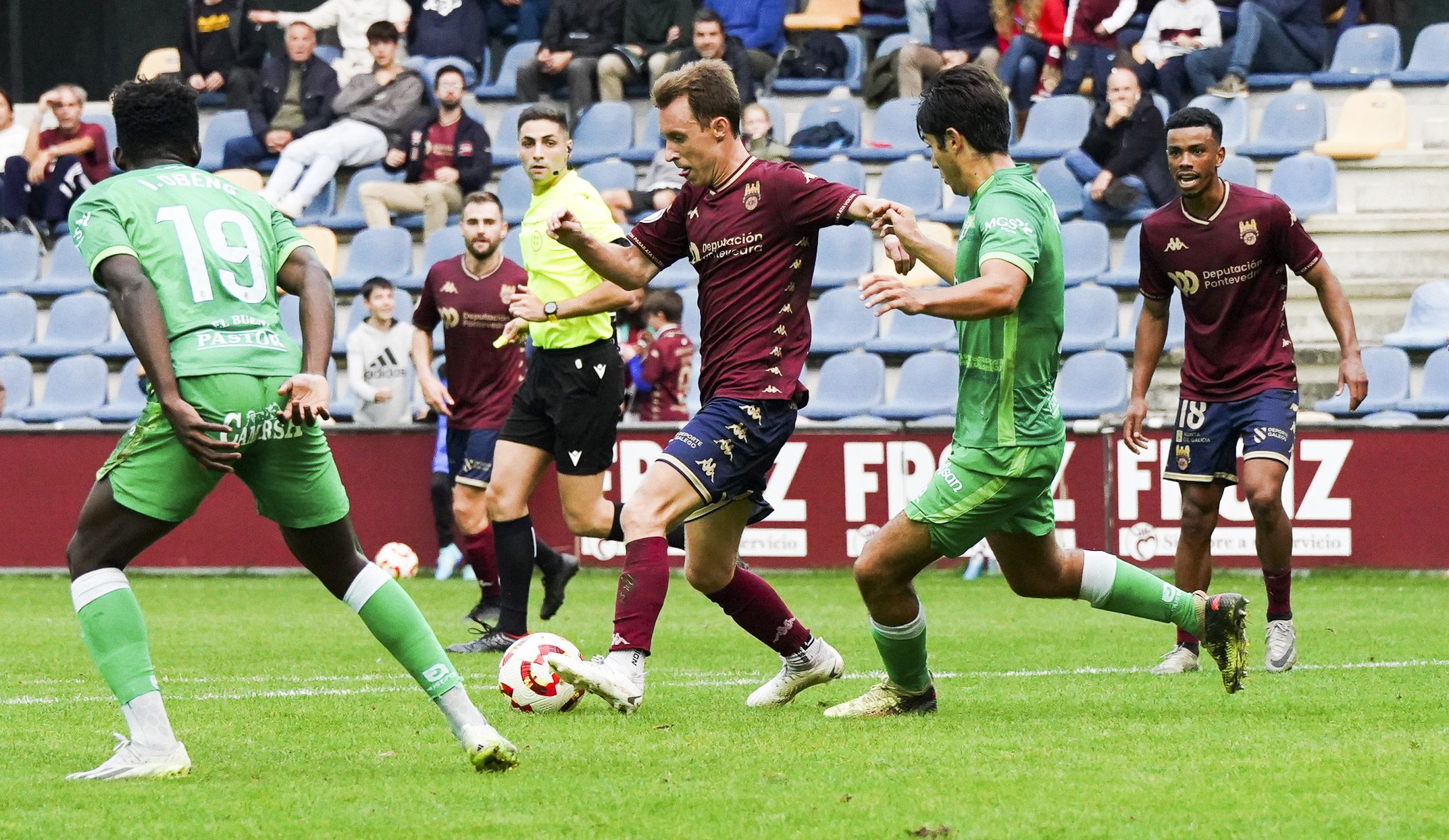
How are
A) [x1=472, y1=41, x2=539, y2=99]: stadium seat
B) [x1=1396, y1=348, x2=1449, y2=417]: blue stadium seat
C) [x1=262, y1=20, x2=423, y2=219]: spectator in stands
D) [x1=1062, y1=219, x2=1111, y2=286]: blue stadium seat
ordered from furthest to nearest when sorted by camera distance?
[x1=472, y1=41, x2=539, y2=99]: stadium seat < [x1=262, y1=20, x2=423, y2=219]: spectator in stands < [x1=1062, y1=219, x2=1111, y2=286]: blue stadium seat < [x1=1396, y1=348, x2=1449, y2=417]: blue stadium seat

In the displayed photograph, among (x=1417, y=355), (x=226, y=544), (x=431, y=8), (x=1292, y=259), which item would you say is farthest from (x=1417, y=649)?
(x=431, y=8)

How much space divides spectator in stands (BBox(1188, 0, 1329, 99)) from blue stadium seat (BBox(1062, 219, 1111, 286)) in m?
1.96

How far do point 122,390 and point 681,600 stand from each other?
7029 millimetres

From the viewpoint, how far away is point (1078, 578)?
6.29 m

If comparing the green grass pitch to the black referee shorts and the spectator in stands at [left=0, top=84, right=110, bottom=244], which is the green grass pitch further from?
the spectator in stands at [left=0, top=84, right=110, bottom=244]

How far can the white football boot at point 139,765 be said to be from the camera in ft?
16.6

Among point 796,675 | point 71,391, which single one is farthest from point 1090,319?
point 796,675

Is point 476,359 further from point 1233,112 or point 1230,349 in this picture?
point 1233,112

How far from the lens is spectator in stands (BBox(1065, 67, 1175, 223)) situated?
1545 cm

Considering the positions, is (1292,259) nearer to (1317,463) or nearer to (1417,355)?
(1317,463)

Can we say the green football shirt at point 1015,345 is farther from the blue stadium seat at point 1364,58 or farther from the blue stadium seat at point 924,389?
the blue stadium seat at point 1364,58

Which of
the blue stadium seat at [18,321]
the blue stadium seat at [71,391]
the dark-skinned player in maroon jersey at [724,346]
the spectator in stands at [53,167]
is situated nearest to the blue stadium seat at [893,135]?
the blue stadium seat at [71,391]

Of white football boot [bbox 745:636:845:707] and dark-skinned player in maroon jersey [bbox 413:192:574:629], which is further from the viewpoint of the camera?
dark-skinned player in maroon jersey [bbox 413:192:574:629]

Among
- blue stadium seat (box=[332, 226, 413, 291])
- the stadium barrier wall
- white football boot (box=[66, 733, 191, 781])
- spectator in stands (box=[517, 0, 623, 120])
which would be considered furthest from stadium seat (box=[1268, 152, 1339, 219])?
white football boot (box=[66, 733, 191, 781])
